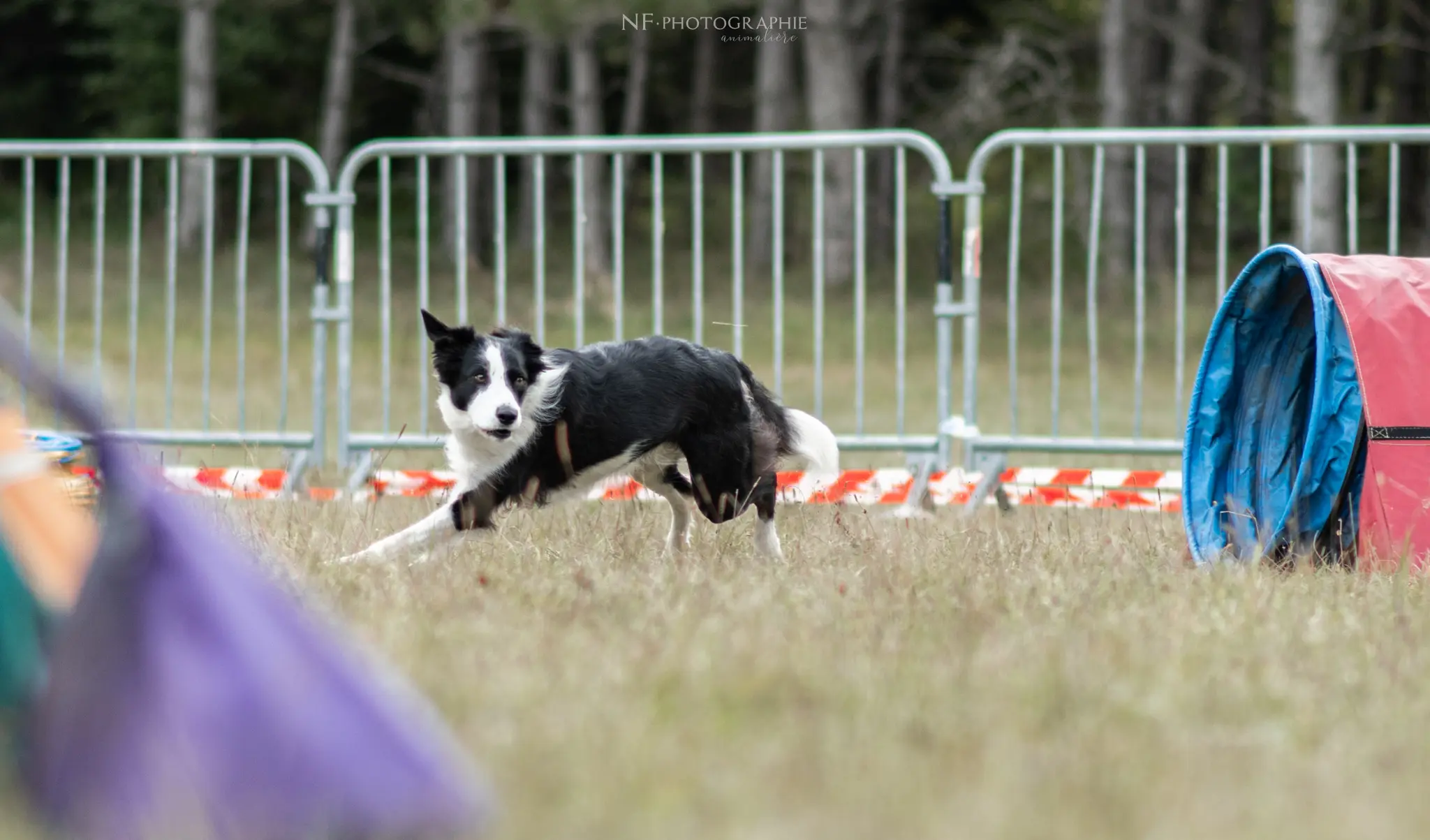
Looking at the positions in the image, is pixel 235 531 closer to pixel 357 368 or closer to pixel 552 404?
pixel 552 404

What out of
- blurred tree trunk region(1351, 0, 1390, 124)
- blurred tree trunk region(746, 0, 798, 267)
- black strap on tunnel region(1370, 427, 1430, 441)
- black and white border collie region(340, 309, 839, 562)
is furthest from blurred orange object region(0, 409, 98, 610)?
blurred tree trunk region(1351, 0, 1390, 124)

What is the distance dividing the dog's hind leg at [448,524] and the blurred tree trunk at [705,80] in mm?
23629

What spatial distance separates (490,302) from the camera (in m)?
20.8

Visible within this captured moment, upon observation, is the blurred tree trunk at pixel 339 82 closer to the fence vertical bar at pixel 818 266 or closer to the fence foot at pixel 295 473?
the fence foot at pixel 295 473

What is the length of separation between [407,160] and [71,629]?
1305 inches

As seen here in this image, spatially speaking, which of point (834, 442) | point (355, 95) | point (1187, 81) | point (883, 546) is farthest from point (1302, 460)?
point (355, 95)

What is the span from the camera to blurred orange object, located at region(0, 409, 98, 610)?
8.29 feet

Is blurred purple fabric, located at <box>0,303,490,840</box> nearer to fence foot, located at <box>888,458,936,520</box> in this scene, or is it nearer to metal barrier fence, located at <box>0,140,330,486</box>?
metal barrier fence, located at <box>0,140,330,486</box>

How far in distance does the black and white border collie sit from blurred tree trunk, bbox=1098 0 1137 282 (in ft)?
49.3

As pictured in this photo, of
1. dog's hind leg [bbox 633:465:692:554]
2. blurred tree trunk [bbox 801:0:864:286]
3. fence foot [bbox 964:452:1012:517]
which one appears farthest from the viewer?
blurred tree trunk [bbox 801:0:864:286]

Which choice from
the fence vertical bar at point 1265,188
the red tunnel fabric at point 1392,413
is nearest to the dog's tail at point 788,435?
the red tunnel fabric at point 1392,413

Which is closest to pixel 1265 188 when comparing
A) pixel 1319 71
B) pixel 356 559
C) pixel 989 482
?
pixel 989 482

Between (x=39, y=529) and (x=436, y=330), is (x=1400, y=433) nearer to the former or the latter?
(x=436, y=330)

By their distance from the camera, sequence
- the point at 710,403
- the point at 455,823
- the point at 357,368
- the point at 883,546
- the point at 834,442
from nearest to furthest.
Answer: the point at 455,823 → the point at 883,546 → the point at 710,403 → the point at 834,442 → the point at 357,368
